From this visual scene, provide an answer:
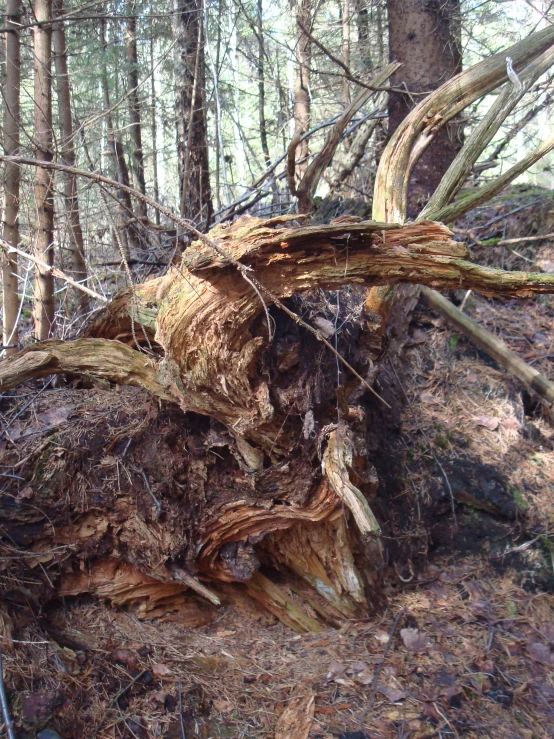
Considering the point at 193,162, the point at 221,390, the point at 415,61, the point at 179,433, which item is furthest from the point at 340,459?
the point at 193,162

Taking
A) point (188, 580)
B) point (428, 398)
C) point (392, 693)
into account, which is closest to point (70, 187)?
point (188, 580)

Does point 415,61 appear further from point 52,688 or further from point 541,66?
A: point 52,688

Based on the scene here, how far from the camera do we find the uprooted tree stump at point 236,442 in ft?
8.86

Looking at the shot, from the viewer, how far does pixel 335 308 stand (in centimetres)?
349

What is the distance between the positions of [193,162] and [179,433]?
394 centimetres

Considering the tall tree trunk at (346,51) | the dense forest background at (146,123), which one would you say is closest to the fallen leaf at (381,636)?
the dense forest background at (146,123)

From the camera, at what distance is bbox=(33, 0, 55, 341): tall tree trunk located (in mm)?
4219

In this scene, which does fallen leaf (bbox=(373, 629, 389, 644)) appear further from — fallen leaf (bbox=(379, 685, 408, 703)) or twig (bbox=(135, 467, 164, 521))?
twig (bbox=(135, 467, 164, 521))

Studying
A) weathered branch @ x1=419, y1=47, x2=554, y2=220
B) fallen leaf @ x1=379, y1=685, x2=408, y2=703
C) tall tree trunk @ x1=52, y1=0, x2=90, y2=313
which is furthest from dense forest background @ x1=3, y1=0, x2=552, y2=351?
fallen leaf @ x1=379, y1=685, x2=408, y2=703

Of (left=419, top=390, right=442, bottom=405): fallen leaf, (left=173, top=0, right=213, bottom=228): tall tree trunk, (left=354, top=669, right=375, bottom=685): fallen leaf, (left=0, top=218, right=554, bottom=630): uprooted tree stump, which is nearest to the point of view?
(left=0, top=218, right=554, bottom=630): uprooted tree stump

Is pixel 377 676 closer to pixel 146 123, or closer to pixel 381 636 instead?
pixel 381 636

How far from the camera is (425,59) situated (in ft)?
16.4

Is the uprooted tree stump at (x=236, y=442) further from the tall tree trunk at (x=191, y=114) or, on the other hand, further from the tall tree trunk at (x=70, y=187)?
the tall tree trunk at (x=191, y=114)

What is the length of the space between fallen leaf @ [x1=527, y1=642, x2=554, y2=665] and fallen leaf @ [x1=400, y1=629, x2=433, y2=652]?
65cm
